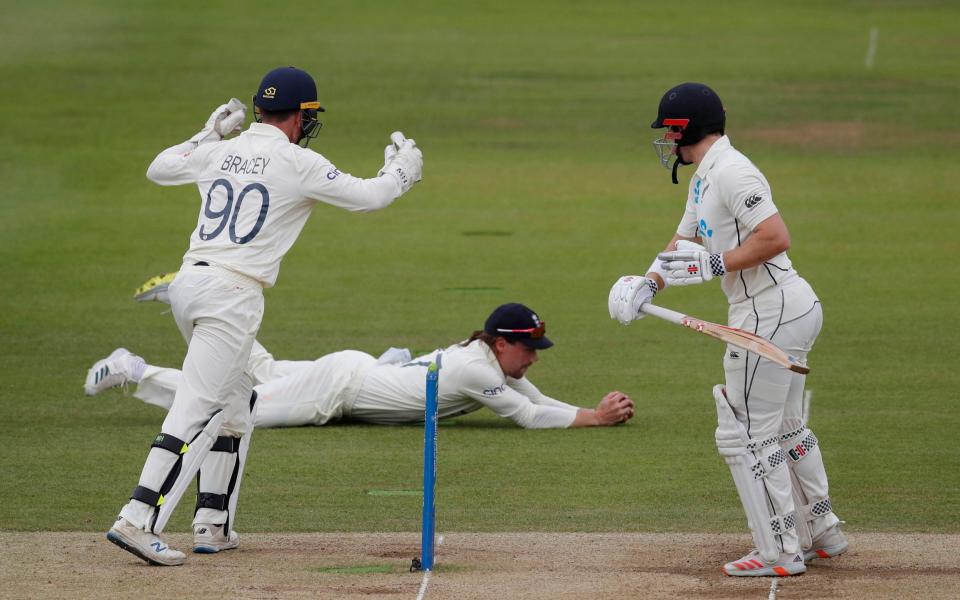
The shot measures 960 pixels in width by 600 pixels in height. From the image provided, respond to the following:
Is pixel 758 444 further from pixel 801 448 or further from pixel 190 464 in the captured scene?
pixel 190 464

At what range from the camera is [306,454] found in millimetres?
9578

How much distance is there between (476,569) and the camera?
6.90 m

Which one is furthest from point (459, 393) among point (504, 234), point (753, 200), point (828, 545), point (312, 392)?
point (504, 234)

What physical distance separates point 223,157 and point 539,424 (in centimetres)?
370

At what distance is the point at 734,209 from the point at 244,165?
2297mm

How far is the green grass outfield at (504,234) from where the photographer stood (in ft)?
29.2

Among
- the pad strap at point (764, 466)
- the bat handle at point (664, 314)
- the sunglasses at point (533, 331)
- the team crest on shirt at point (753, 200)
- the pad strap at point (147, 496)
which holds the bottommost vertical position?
the pad strap at point (147, 496)

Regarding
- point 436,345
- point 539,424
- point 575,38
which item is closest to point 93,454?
point 539,424

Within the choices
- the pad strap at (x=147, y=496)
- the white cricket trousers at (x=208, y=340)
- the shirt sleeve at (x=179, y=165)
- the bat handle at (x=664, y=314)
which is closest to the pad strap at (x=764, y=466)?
the bat handle at (x=664, y=314)

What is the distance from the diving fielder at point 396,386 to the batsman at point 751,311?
9.82 ft

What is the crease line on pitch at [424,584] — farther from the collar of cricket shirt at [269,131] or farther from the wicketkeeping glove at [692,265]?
the collar of cricket shirt at [269,131]

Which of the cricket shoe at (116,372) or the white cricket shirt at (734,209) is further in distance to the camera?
the cricket shoe at (116,372)

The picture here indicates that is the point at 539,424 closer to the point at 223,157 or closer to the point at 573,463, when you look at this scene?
the point at 573,463

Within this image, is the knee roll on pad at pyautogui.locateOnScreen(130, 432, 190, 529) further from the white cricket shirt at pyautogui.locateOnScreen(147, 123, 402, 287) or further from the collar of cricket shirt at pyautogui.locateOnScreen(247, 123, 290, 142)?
the collar of cricket shirt at pyautogui.locateOnScreen(247, 123, 290, 142)
